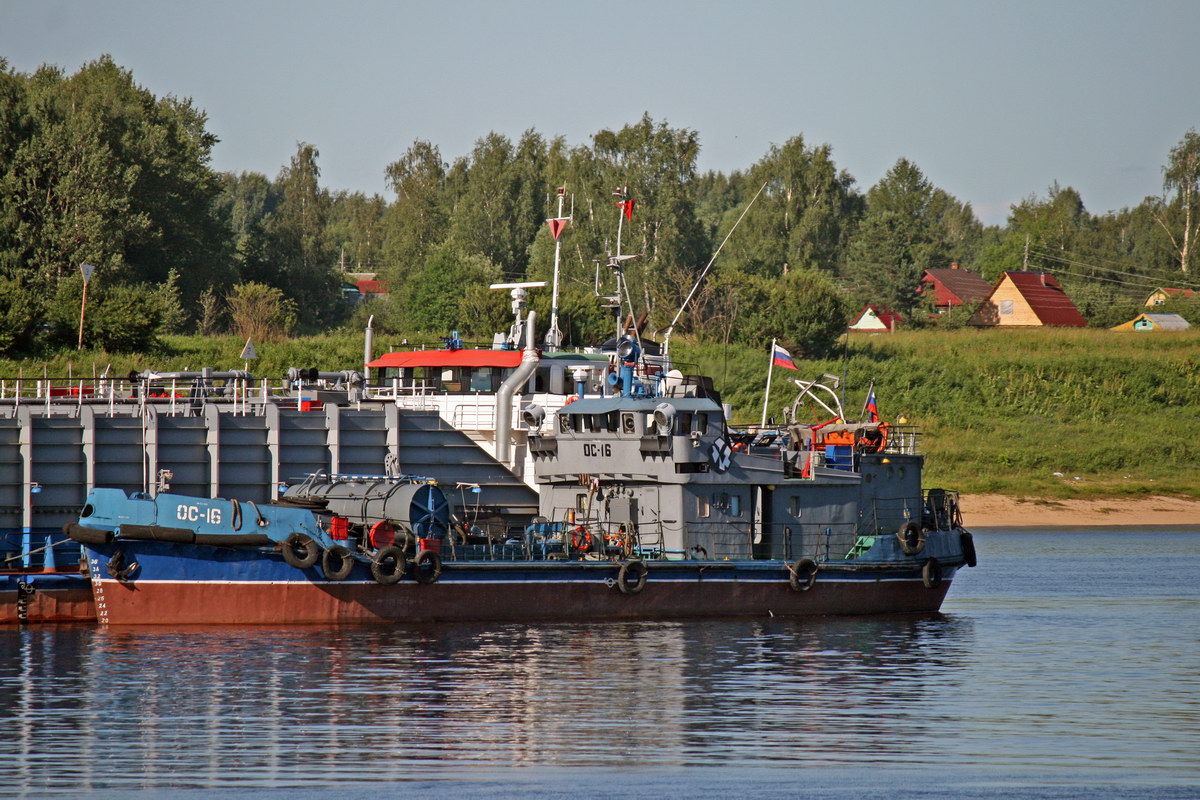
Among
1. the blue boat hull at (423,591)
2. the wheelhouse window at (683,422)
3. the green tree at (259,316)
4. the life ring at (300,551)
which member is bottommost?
the blue boat hull at (423,591)

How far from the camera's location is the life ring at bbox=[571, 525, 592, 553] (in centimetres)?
3062

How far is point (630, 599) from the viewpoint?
30422mm

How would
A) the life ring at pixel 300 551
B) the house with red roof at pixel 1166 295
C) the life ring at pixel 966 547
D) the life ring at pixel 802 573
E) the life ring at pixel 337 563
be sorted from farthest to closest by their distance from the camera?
the house with red roof at pixel 1166 295 < the life ring at pixel 966 547 < the life ring at pixel 802 573 < the life ring at pixel 337 563 < the life ring at pixel 300 551

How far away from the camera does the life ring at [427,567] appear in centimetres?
2859

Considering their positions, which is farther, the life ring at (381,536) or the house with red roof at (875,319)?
the house with red roof at (875,319)

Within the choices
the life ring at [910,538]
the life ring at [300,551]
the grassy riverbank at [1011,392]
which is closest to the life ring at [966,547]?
the life ring at [910,538]

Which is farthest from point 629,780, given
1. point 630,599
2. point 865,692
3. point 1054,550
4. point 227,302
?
point 227,302

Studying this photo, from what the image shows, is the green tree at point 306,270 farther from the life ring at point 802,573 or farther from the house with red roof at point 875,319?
the life ring at point 802,573

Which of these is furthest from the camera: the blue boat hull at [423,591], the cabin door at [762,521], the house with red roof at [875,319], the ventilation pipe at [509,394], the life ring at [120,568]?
the house with red roof at [875,319]

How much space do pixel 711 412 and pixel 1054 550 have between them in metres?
24.7

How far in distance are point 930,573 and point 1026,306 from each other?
65.1m

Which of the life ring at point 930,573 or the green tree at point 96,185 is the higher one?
the green tree at point 96,185

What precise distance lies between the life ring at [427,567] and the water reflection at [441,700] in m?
1.07

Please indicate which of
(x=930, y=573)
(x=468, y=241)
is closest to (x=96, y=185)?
(x=468, y=241)
